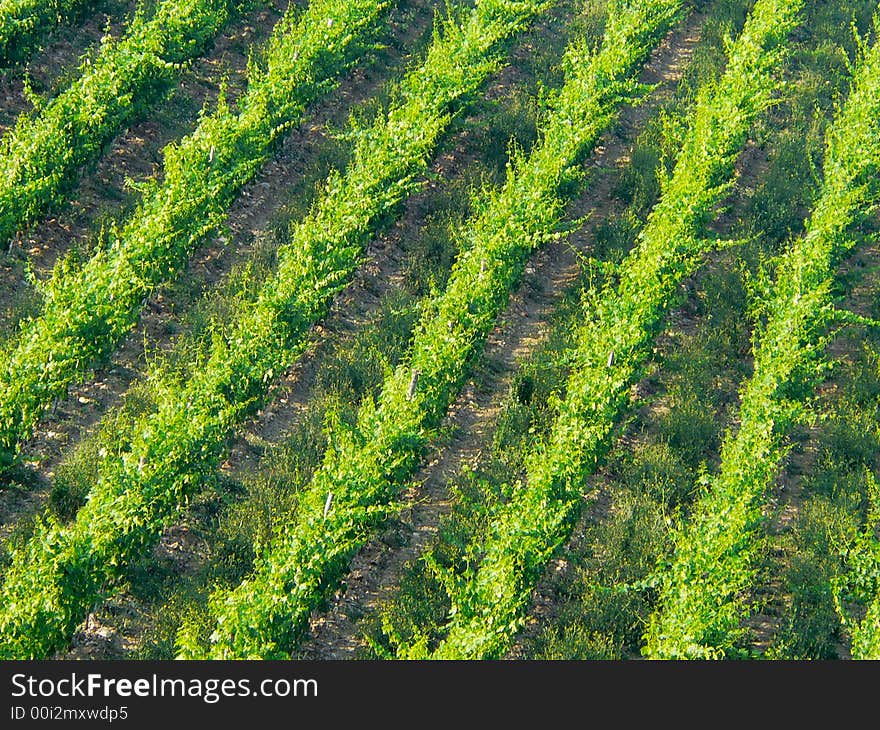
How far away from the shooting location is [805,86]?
22.4 metres

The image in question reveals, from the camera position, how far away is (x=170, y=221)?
Answer: 16594 millimetres

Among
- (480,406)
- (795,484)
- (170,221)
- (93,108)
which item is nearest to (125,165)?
(93,108)

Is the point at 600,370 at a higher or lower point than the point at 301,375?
lower

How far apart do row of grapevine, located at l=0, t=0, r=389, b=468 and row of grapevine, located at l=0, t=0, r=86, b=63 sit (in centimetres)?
333

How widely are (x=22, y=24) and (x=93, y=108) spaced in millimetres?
2787

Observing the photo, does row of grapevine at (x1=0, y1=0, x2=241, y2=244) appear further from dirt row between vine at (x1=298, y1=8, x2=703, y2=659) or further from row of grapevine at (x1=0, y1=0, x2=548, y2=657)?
dirt row between vine at (x1=298, y1=8, x2=703, y2=659)

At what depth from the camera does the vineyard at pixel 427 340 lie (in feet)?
44.3

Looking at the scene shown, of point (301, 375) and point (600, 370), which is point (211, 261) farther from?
point (600, 370)

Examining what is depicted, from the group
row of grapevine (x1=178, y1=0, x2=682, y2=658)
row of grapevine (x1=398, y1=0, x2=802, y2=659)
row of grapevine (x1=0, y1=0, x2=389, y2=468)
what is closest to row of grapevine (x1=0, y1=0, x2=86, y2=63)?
row of grapevine (x1=0, y1=0, x2=389, y2=468)

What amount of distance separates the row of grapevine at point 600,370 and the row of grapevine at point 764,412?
139cm

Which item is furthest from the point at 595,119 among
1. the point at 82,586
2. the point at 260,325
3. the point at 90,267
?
the point at 82,586

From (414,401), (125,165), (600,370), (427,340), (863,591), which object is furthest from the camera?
(125,165)

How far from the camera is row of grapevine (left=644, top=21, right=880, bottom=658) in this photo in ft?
42.7

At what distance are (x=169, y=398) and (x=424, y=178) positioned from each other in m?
6.71
